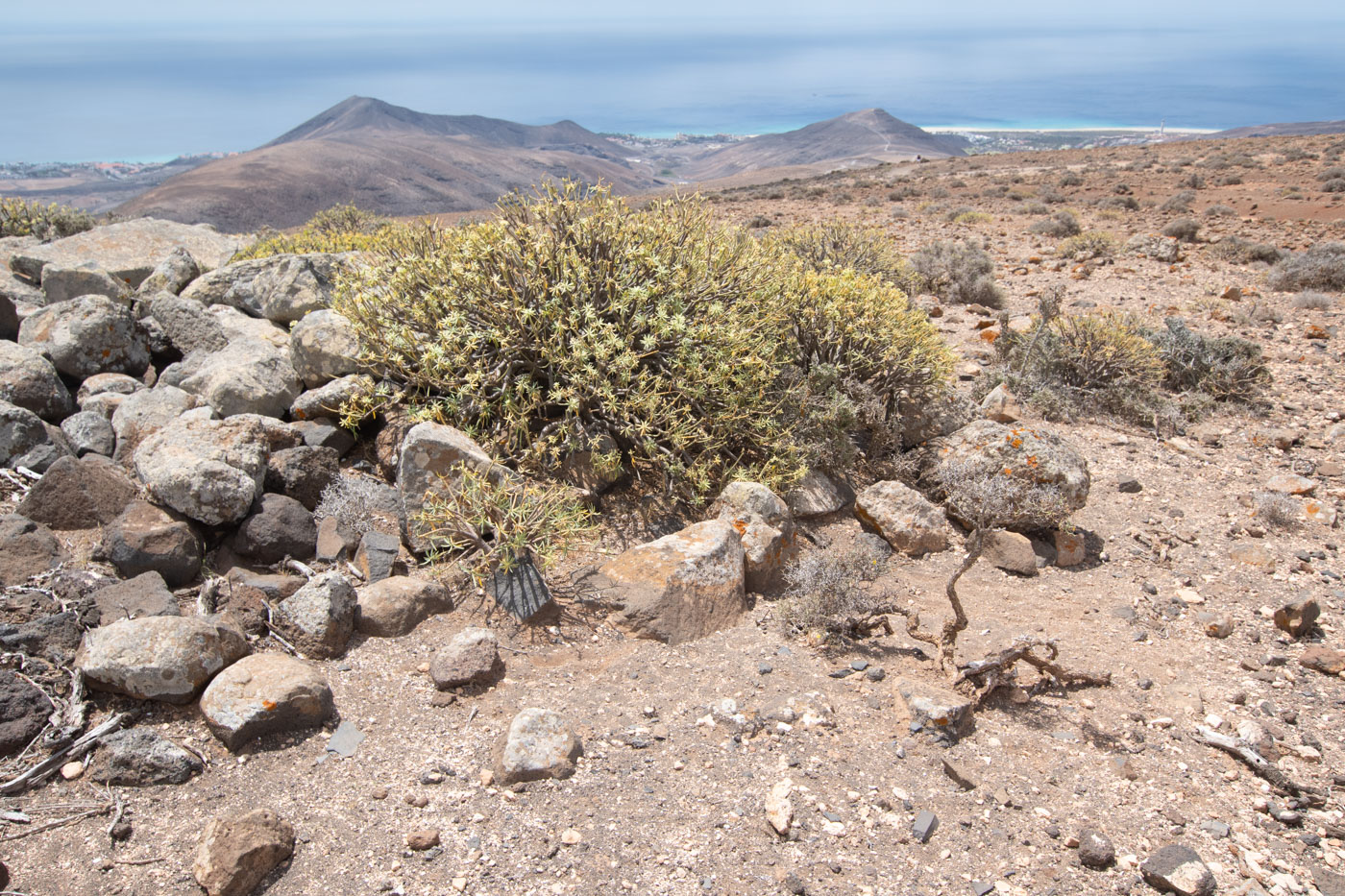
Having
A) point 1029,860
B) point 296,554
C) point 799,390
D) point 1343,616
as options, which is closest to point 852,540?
point 799,390

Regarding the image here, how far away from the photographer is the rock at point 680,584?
4.00 m

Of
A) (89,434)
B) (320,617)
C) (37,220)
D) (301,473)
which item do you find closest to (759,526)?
(320,617)

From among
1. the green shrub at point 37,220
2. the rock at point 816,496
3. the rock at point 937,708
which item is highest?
the green shrub at point 37,220

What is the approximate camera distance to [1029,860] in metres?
2.71

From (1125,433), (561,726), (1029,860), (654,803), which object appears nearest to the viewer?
(1029,860)

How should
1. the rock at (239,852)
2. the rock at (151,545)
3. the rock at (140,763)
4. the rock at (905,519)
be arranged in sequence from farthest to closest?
the rock at (905,519) → the rock at (151,545) → the rock at (140,763) → the rock at (239,852)

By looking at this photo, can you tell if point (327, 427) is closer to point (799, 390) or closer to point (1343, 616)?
point (799, 390)

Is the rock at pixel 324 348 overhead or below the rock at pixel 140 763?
overhead

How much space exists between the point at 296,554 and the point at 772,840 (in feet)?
10.0

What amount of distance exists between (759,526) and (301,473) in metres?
2.85

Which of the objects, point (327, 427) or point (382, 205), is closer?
point (327, 427)

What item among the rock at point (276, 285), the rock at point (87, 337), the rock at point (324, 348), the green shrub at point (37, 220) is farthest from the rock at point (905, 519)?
the green shrub at point (37, 220)

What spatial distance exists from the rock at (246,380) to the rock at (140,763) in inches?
100

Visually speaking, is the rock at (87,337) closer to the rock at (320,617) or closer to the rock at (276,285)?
the rock at (276,285)
